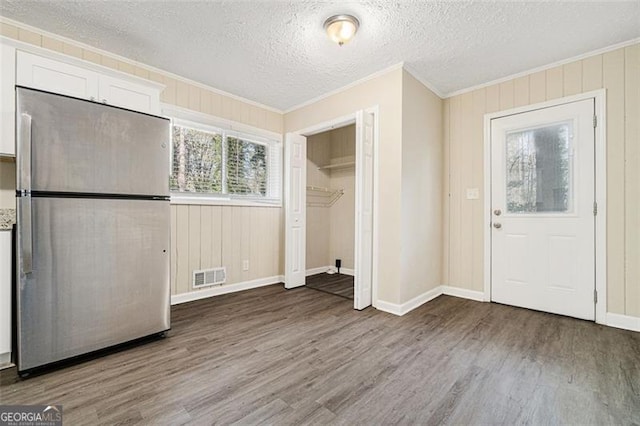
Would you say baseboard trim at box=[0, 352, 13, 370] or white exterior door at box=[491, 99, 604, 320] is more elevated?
white exterior door at box=[491, 99, 604, 320]

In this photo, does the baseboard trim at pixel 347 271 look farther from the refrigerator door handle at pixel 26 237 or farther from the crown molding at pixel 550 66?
the refrigerator door handle at pixel 26 237

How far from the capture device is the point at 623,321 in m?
2.61

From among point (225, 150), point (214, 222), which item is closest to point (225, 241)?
point (214, 222)

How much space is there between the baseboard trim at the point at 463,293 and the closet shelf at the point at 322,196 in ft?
7.89

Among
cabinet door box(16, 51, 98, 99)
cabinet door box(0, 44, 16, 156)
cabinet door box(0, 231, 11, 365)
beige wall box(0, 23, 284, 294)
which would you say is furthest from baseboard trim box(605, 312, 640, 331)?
cabinet door box(0, 44, 16, 156)

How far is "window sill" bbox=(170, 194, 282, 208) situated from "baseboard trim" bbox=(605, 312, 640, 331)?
401cm

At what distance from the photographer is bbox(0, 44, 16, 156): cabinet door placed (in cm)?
204

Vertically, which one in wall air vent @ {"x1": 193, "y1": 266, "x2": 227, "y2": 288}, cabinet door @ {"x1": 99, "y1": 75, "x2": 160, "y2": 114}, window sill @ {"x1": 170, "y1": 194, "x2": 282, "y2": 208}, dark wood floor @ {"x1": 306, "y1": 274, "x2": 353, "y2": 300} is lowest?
dark wood floor @ {"x1": 306, "y1": 274, "x2": 353, "y2": 300}

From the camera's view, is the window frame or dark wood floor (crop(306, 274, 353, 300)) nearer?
the window frame

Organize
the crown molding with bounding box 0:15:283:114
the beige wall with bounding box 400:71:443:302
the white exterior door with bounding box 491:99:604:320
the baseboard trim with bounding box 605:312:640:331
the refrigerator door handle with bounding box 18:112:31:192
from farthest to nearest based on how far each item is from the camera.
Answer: the beige wall with bounding box 400:71:443:302, the white exterior door with bounding box 491:99:604:320, the baseboard trim with bounding box 605:312:640:331, the crown molding with bounding box 0:15:283:114, the refrigerator door handle with bounding box 18:112:31:192

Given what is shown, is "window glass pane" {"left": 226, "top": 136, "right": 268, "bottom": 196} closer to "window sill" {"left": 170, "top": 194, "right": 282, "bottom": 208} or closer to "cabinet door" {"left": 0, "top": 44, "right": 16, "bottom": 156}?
"window sill" {"left": 170, "top": 194, "right": 282, "bottom": 208}

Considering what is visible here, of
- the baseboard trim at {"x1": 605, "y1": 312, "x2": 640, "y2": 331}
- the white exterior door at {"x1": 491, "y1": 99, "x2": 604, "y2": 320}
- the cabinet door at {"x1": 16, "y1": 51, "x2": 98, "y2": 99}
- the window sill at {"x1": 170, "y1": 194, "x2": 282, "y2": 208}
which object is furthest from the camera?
the window sill at {"x1": 170, "y1": 194, "x2": 282, "y2": 208}

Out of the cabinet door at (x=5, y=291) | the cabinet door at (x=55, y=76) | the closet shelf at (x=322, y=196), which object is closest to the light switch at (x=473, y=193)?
the closet shelf at (x=322, y=196)

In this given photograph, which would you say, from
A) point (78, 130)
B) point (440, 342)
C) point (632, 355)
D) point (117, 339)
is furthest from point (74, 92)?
point (632, 355)
